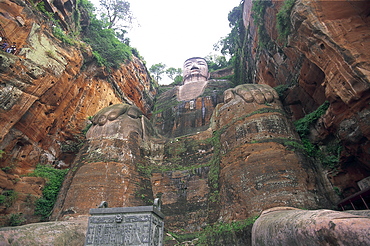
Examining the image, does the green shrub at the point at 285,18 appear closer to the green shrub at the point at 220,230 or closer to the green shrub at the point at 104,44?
the green shrub at the point at 220,230

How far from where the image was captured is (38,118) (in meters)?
12.9

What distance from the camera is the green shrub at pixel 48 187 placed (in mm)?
11305

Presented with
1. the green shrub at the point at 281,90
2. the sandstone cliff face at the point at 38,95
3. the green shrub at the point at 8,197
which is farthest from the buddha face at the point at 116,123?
the green shrub at the point at 281,90

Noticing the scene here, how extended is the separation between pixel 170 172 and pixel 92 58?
32.1 ft

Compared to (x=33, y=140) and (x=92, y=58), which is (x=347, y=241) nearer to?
(x=33, y=140)

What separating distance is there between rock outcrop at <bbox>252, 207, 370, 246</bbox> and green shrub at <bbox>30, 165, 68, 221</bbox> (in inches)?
385

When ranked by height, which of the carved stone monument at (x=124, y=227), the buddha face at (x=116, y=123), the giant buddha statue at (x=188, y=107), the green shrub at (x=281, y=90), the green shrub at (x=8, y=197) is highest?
the giant buddha statue at (x=188, y=107)

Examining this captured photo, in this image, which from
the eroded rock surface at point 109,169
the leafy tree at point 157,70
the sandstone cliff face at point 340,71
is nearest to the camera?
the sandstone cliff face at point 340,71

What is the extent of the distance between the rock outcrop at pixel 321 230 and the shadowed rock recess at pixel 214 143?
5cm

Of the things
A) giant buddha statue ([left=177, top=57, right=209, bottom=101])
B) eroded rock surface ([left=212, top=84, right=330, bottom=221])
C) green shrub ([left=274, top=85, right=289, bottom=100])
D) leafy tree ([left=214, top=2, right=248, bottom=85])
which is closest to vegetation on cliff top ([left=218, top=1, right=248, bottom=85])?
leafy tree ([left=214, top=2, right=248, bottom=85])

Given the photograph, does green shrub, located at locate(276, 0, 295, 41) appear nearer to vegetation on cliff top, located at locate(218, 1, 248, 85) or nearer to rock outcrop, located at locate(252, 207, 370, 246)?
rock outcrop, located at locate(252, 207, 370, 246)

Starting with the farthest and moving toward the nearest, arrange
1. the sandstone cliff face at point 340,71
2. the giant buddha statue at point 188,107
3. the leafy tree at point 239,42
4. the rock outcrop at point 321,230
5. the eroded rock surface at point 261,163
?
the leafy tree at point 239,42 < the giant buddha statue at point 188,107 < the eroded rock surface at point 261,163 < the sandstone cliff face at point 340,71 < the rock outcrop at point 321,230

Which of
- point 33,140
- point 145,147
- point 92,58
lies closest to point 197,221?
point 145,147

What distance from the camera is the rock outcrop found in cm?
375
